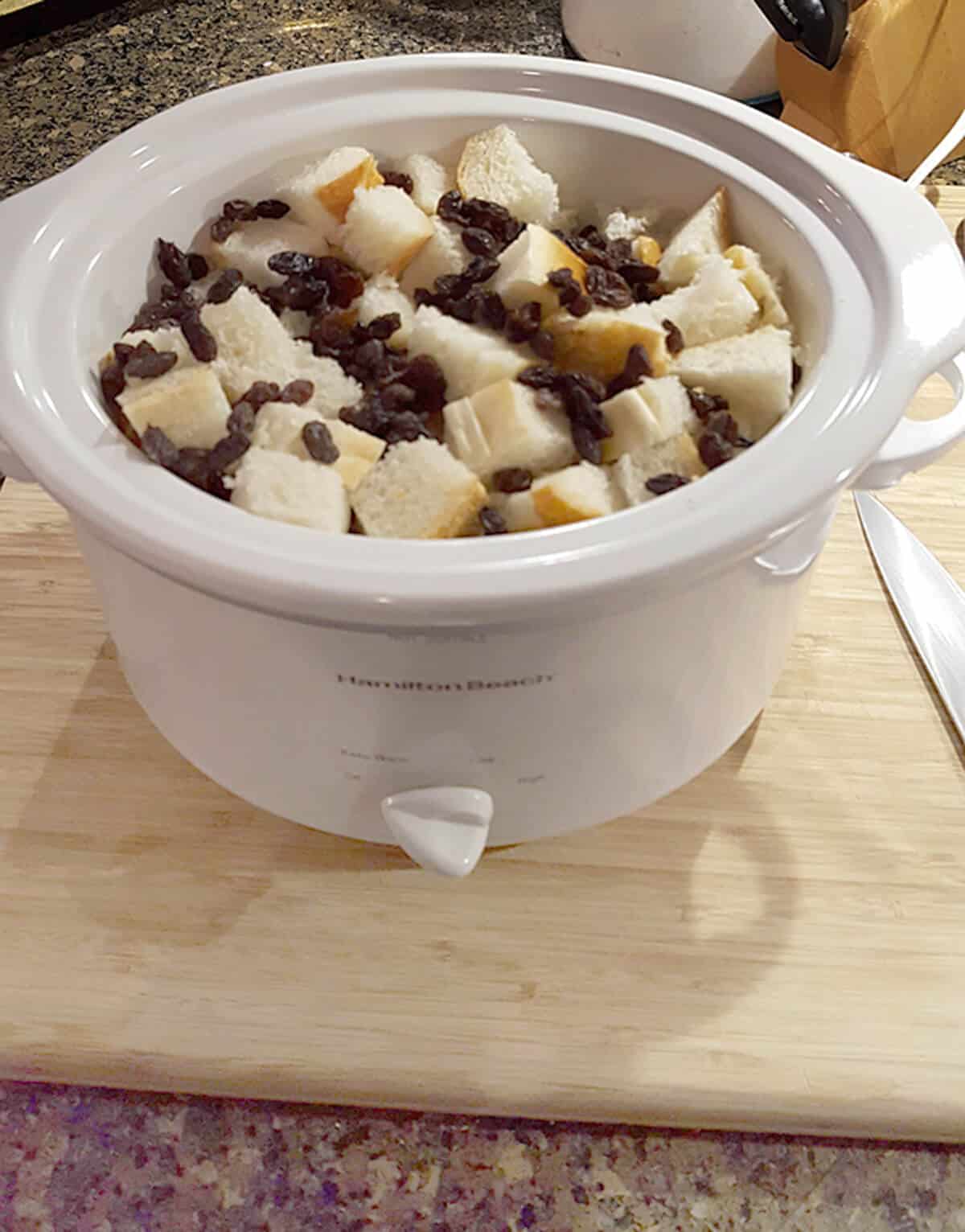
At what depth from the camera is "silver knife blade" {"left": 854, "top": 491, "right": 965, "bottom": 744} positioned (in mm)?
886

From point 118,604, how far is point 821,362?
44cm

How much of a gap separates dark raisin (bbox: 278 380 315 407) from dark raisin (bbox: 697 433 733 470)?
24 cm

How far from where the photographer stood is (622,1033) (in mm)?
709

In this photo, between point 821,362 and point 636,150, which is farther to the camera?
point 636,150

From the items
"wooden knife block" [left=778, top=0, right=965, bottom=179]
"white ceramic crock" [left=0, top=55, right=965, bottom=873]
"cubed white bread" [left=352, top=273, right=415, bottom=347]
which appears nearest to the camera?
"white ceramic crock" [left=0, top=55, right=965, bottom=873]

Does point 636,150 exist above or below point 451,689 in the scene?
above

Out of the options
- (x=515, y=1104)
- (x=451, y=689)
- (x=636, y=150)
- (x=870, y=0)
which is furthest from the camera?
(x=870, y=0)

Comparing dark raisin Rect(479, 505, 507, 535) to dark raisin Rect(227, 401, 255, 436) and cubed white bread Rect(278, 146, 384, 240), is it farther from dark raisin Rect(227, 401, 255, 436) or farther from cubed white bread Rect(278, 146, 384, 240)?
cubed white bread Rect(278, 146, 384, 240)

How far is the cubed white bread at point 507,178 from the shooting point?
0.81 meters

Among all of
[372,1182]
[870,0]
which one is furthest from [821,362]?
[870,0]

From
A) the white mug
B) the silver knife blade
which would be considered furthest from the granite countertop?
the white mug

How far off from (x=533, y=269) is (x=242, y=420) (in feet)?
0.71

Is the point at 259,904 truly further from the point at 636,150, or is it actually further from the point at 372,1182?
the point at 636,150

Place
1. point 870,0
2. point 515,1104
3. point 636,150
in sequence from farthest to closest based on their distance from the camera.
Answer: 1. point 870,0
2. point 636,150
3. point 515,1104
